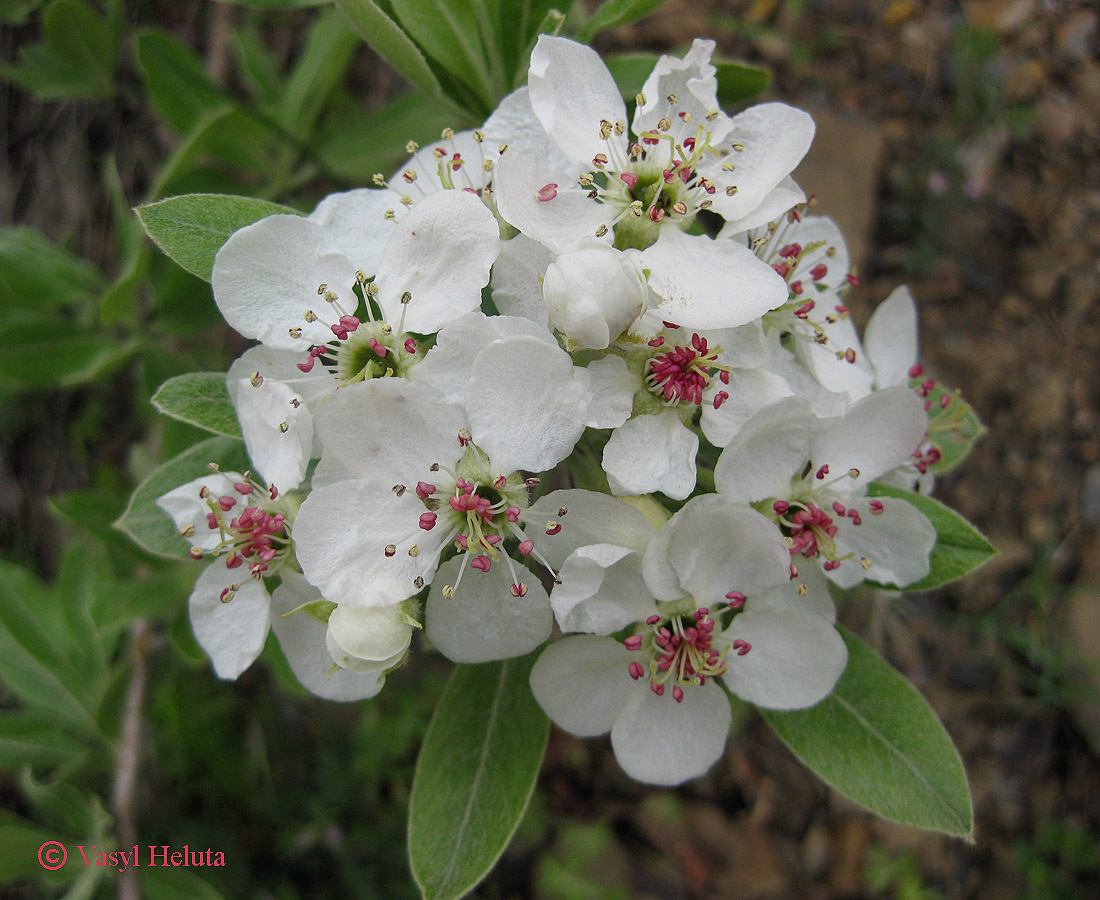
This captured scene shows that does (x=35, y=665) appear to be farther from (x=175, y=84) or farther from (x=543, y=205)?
(x=543, y=205)

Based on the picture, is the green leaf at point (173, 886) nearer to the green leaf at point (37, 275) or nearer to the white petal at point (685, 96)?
the green leaf at point (37, 275)

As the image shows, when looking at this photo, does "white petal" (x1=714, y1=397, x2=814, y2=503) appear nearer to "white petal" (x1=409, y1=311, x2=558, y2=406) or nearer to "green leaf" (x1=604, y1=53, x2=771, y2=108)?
"white petal" (x1=409, y1=311, x2=558, y2=406)

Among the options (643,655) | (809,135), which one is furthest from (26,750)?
(809,135)

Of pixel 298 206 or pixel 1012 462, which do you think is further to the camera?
pixel 1012 462

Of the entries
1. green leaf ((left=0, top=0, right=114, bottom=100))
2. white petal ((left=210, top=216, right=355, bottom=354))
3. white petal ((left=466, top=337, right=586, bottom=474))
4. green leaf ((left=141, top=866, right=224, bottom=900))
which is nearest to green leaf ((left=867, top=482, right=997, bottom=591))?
white petal ((left=466, top=337, right=586, bottom=474))

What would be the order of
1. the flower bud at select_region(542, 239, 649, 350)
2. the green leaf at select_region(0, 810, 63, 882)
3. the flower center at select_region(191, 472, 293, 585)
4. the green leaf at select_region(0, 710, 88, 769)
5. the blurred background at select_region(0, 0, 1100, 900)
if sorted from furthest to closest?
1. the blurred background at select_region(0, 0, 1100, 900)
2. the green leaf at select_region(0, 710, 88, 769)
3. the green leaf at select_region(0, 810, 63, 882)
4. the flower center at select_region(191, 472, 293, 585)
5. the flower bud at select_region(542, 239, 649, 350)

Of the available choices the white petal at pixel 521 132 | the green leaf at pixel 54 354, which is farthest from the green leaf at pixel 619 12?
the green leaf at pixel 54 354

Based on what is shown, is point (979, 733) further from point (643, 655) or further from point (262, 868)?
point (262, 868)
